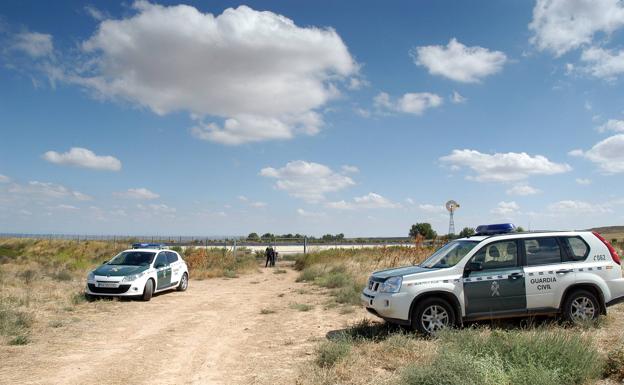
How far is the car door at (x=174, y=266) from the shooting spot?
17141mm

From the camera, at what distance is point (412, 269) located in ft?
30.6

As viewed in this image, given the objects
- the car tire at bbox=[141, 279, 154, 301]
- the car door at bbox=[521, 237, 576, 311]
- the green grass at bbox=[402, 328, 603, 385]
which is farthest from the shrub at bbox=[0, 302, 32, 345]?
the car door at bbox=[521, 237, 576, 311]

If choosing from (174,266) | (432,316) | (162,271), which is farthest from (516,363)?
(174,266)

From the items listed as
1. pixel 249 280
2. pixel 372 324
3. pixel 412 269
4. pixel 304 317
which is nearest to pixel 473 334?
pixel 412 269

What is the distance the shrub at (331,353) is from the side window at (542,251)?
3.82 m

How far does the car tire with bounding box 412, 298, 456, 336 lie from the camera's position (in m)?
8.42

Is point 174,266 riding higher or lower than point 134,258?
lower

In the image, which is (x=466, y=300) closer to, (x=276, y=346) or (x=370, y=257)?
(x=276, y=346)

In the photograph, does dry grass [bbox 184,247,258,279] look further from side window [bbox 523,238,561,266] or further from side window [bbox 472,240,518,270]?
side window [bbox 523,238,561,266]

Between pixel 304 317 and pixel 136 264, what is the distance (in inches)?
265

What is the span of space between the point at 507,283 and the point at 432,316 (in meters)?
1.45

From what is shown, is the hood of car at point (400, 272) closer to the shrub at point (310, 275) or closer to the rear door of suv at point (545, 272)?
the rear door of suv at point (545, 272)

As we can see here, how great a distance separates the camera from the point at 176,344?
9.15m

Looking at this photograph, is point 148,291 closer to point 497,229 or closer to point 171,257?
point 171,257
